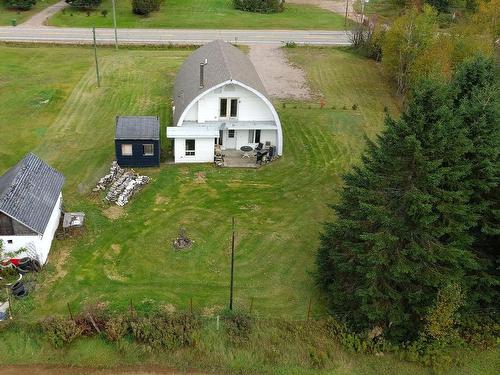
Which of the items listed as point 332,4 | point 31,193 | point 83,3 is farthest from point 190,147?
point 332,4

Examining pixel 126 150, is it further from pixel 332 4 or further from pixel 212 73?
pixel 332 4

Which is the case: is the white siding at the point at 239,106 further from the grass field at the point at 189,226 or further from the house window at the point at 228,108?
the grass field at the point at 189,226

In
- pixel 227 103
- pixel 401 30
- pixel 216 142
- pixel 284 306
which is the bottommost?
pixel 284 306

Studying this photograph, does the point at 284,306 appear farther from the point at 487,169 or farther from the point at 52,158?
the point at 52,158

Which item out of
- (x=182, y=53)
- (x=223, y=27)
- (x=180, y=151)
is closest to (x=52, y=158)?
(x=180, y=151)

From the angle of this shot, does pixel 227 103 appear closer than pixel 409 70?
Yes
